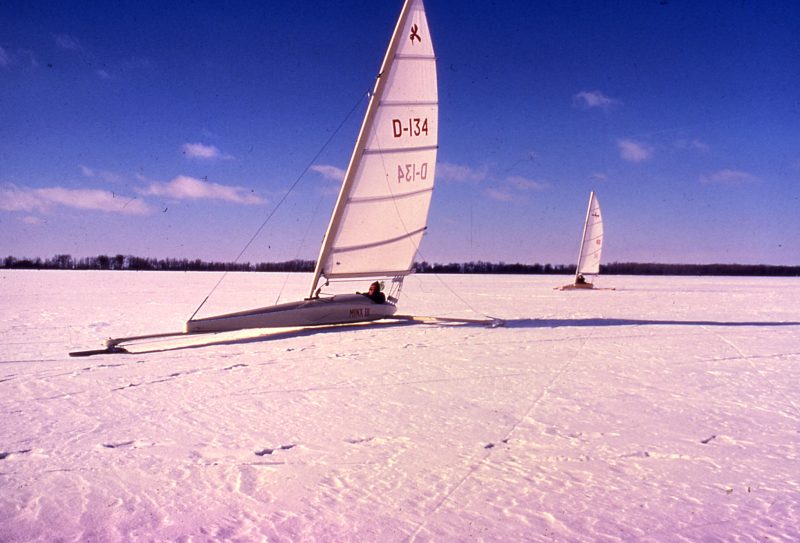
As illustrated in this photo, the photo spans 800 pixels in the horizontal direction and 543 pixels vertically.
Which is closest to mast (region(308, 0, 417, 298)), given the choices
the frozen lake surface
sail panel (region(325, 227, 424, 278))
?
sail panel (region(325, 227, 424, 278))

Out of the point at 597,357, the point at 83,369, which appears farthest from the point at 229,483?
the point at 597,357

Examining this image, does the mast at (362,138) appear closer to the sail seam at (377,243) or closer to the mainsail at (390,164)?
the mainsail at (390,164)

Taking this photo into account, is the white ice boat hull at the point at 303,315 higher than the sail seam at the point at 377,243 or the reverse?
the reverse

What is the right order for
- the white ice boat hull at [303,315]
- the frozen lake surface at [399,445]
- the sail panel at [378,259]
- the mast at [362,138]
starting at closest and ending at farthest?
the frozen lake surface at [399,445] < the white ice boat hull at [303,315] < the mast at [362,138] < the sail panel at [378,259]

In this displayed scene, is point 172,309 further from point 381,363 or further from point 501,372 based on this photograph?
point 501,372

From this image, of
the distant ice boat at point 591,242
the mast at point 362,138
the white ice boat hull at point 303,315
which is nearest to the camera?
the white ice boat hull at point 303,315

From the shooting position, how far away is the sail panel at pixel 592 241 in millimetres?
28647

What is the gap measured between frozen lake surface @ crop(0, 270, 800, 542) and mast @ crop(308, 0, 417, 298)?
2798mm

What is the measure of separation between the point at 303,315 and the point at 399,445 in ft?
18.3

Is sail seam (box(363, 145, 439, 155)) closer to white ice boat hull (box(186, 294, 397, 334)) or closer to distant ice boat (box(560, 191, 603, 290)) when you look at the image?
white ice boat hull (box(186, 294, 397, 334))

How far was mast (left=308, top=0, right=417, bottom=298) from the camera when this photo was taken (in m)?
8.98

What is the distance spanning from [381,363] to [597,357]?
2544 mm

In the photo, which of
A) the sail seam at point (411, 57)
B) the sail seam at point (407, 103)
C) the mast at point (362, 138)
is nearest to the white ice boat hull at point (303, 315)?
the mast at point (362, 138)

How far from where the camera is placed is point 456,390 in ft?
15.1
